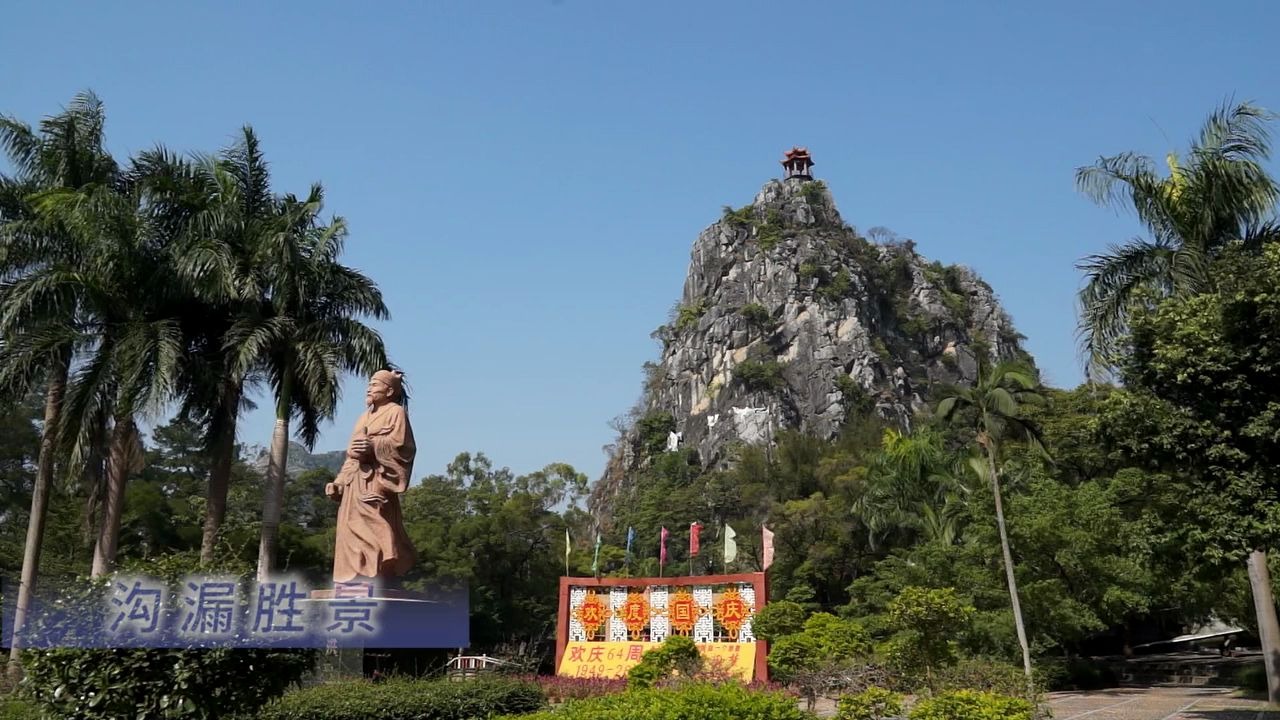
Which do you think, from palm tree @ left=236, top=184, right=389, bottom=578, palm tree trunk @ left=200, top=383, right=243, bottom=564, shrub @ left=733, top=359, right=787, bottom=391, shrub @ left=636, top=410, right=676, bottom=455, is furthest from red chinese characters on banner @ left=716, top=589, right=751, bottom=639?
shrub @ left=636, top=410, right=676, bottom=455

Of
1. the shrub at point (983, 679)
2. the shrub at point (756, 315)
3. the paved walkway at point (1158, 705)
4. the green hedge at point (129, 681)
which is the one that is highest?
the shrub at point (756, 315)

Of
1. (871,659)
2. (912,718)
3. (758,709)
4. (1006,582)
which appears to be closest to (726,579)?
(871,659)

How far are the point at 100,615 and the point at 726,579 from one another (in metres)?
11.9

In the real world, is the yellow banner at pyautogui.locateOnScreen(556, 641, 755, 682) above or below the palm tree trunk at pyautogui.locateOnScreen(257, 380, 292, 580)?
below

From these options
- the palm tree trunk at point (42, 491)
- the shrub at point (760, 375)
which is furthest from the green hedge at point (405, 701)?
the shrub at point (760, 375)

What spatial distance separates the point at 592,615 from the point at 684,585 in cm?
185

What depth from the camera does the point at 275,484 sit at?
1498 cm

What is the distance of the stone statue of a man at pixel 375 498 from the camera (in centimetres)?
1085

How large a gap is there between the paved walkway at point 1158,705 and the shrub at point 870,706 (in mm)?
4333

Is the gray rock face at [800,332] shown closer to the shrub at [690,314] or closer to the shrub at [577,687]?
the shrub at [690,314]

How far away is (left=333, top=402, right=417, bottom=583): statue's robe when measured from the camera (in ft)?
35.6

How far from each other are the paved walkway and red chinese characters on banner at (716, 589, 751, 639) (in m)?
4.86

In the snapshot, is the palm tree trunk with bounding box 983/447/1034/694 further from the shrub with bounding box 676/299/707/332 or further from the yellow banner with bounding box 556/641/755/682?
the shrub with bounding box 676/299/707/332

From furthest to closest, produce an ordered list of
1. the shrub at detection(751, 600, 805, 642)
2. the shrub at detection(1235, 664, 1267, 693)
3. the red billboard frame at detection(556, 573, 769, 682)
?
the red billboard frame at detection(556, 573, 769, 682) → the shrub at detection(1235, 664, 1267, 693) → the shrub at detection(751, 600, 805, 642)
